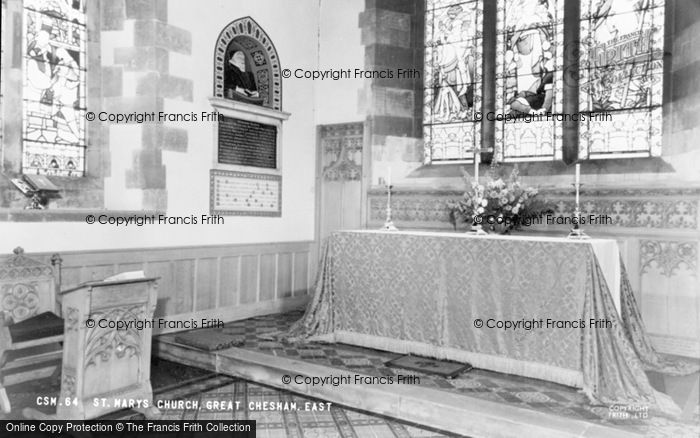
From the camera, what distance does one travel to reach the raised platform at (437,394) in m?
3.04

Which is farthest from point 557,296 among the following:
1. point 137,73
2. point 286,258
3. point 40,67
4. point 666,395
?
point 40,67

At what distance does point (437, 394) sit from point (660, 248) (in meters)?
2.48

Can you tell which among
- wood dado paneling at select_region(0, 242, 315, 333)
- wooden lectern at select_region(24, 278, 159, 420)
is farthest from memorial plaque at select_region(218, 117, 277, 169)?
wooden lectern at select_region(24, 278, 159, 420)

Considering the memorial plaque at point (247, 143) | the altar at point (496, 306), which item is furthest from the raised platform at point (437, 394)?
the memorial plaque at point (247, 143)

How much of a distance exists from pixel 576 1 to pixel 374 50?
198 cm

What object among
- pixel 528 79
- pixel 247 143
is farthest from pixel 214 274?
pixel 528 79

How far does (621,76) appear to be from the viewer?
17.4 ft

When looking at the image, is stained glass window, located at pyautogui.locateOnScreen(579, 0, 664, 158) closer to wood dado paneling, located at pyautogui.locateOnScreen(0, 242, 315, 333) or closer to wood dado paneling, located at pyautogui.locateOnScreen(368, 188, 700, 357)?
wood dado paneling, located at pyautogui.locateOnScreen(368, 188, 700, 357)

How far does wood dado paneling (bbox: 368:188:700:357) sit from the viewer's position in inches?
182

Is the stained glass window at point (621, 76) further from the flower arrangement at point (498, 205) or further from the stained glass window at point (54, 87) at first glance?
the stained glass window at point (54, 87)

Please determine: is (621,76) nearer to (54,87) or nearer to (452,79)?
(452,79)

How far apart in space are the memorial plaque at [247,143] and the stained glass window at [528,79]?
90.3 inches

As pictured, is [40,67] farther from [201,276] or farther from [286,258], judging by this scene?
[286,258]

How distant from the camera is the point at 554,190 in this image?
526 cm
